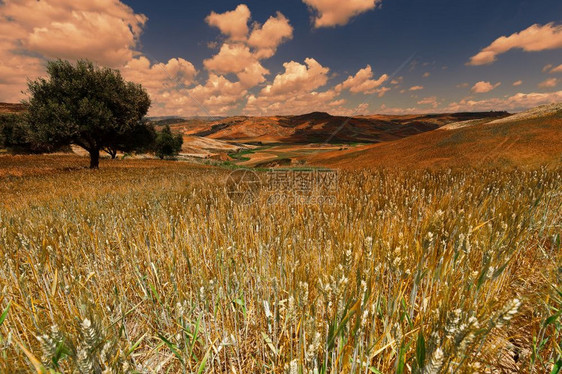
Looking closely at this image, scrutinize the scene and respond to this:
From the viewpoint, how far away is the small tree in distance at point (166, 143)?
60906 mm

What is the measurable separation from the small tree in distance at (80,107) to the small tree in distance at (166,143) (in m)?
41.9

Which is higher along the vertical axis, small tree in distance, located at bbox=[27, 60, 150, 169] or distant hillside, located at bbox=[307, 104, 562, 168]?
small tree in distance, located at bbox=[27, 60, 150, 169]

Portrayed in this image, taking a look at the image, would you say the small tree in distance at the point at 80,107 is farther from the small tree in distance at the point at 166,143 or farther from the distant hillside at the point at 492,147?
the small tree in distance at the point at 166,143

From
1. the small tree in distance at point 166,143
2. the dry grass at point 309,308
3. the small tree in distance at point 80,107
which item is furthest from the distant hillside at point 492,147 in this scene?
the small tree in distance at point 166,143

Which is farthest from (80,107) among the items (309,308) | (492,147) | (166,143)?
(166,143)

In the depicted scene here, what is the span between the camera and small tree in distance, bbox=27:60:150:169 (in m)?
17.9

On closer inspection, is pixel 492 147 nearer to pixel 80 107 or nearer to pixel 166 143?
pixel 80 107

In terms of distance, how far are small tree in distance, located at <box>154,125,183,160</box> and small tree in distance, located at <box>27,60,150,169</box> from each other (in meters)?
41.9

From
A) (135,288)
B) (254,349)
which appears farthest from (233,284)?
(135,288)

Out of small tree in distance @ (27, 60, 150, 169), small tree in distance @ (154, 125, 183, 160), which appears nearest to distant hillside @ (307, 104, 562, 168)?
small tree in distance @ (27, 60, 150, 169)

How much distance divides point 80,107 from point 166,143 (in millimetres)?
46707

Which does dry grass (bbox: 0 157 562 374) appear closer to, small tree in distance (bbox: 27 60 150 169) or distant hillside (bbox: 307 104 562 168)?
distant hillside (bbox: 307 104 562 168)

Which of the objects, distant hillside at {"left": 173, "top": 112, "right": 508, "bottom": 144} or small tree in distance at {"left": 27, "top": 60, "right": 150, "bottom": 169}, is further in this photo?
distant hillside at {"left": 173, "top": 112, "right": 508, "bottom": 144}

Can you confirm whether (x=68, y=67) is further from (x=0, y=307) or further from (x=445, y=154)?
(x=445, y=154)
